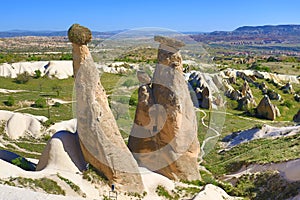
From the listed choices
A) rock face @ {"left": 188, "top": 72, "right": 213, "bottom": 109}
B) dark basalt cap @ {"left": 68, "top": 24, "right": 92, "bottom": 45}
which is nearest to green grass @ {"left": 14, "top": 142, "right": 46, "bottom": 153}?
dark basalt cap @ {"left": 68, "top": 24, "right": 92, "bottom": 45}

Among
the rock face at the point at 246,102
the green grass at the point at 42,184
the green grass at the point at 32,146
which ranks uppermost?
the green grass at the point at 42,184

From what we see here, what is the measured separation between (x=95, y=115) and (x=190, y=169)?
6839 mm

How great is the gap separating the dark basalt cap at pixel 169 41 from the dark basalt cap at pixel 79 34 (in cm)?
440

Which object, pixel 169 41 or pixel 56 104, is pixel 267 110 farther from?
pixel 169 41

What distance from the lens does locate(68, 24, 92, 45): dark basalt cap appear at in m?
15.2

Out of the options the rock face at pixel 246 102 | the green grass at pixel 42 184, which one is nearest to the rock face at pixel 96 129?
the green grass at pixel 42 184

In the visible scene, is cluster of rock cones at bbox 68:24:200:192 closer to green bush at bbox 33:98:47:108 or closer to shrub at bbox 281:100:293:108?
green bush at bbox 33:98:47:108

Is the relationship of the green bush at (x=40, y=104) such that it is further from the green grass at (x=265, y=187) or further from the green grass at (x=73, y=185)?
the green grass at (x=73, y=185)

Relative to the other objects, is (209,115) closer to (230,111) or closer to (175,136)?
(230,111)

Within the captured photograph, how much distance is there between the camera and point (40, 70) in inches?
2813

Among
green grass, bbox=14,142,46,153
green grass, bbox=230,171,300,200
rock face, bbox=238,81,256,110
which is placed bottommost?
rock face, bbox=238,81,256,110

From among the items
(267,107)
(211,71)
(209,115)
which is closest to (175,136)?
(209,115)

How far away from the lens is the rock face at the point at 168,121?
18.4 m

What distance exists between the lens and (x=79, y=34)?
49.9ft
